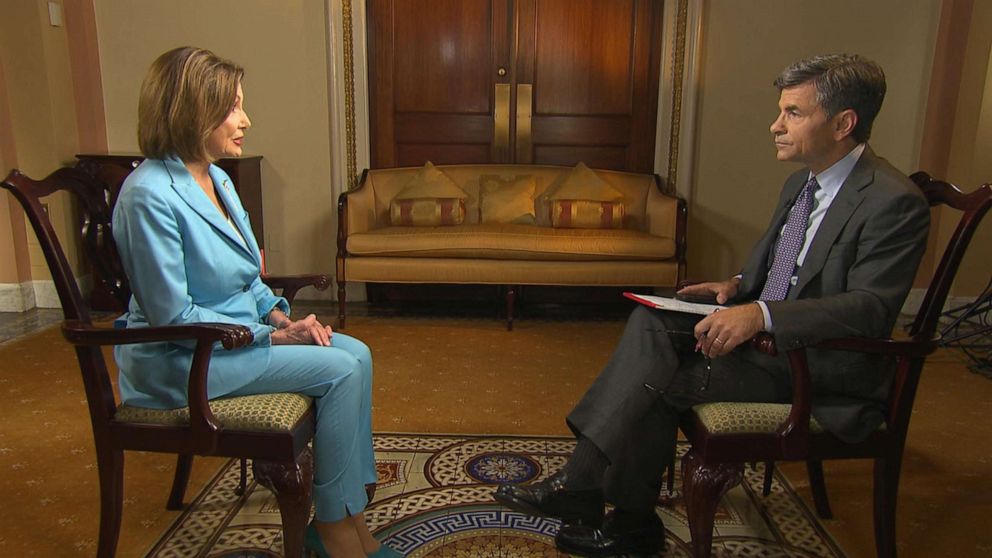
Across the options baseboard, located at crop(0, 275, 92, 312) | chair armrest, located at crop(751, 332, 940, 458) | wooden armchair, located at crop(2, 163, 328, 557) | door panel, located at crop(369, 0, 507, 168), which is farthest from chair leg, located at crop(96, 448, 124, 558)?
door panel, located at crop(369, 0, 507, 168)

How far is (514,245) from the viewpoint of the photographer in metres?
4.08

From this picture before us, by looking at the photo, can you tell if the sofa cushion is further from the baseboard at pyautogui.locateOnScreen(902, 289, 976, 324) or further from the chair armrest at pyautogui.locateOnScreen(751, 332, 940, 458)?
the chair armrest at pyautogui.locateOnScreen(751, 332, 940, 458)

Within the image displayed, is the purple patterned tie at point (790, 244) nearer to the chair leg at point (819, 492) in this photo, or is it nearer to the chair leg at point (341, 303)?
the chair leg at point (819, 492)

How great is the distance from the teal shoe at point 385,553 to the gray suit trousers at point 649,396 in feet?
1.82

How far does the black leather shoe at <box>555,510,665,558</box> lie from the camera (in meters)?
1.99

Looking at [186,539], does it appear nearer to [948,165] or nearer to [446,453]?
[446,453]

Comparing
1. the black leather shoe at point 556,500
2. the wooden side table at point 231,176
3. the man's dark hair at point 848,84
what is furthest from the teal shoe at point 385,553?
the wooden side table at point 231,176

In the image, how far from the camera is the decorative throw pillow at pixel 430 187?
4.45m

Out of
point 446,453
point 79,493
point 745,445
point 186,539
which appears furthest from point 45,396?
point 745,445

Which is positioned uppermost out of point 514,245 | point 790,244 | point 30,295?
point 790,244

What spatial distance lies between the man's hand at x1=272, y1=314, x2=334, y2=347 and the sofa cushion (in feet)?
7.30

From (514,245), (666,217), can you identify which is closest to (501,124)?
(514,245)

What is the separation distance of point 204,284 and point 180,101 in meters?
0.41

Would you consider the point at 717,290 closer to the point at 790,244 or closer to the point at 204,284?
the point at 790,244
